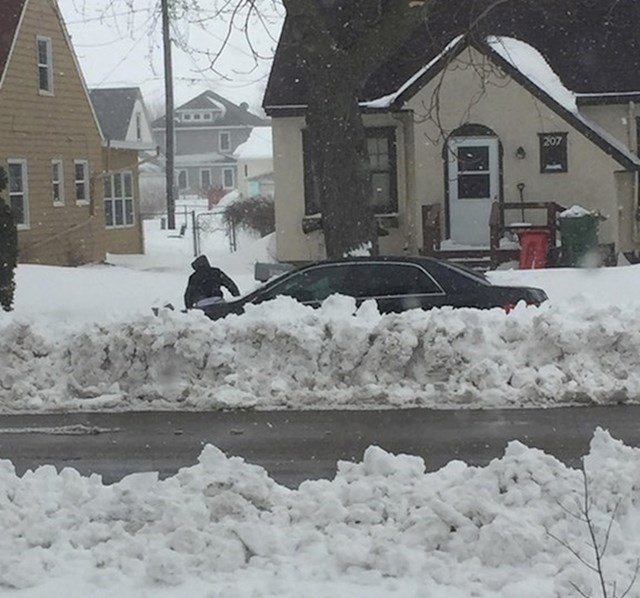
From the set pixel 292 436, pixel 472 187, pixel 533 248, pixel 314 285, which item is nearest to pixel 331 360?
pixel 314 285

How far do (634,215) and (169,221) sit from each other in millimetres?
28006

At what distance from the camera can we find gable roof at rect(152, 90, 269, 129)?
342 ft

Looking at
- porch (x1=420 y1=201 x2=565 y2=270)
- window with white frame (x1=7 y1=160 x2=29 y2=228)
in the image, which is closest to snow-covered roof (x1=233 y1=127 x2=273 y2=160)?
window with white frame (x1=7 y1=160 x2=29 y2=228)

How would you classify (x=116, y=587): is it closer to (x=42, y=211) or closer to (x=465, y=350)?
(x=465, y=350)

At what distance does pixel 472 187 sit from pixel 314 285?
1249cm

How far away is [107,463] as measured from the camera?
1068cm

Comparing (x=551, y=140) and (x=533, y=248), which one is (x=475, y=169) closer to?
(x=551, y=140)

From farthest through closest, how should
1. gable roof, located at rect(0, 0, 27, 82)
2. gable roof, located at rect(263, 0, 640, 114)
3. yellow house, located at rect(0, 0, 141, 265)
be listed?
yellow house, located at rect(0, 0, 141, 265) → gable roof, located at rect(0, 0, 27, 82) → gable roof, located at rect(263, 0, 640, 114)

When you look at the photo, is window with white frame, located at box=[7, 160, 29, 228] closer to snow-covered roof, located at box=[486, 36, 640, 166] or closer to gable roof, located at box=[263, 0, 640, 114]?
gable roof, located at box=[263, 0, 640, 114]

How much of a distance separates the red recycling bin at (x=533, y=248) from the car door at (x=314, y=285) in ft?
33.9

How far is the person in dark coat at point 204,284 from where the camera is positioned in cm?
1752

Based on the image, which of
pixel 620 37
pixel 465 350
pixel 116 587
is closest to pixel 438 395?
pixel 465 350

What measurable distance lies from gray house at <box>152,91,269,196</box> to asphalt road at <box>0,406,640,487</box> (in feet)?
284

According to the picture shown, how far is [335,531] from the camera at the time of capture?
701 centimetres
